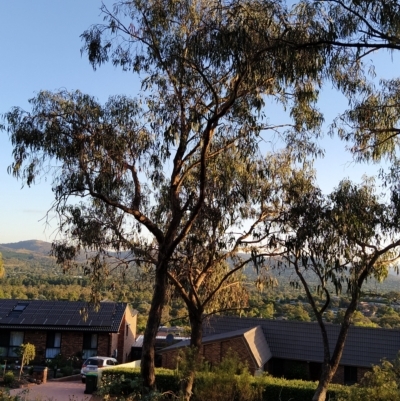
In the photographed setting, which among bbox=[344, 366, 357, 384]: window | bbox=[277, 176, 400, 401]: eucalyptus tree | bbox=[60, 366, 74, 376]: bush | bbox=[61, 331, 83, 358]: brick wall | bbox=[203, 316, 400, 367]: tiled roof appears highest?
bbox=[277, 176, 400, 401]: eucalyptus tree

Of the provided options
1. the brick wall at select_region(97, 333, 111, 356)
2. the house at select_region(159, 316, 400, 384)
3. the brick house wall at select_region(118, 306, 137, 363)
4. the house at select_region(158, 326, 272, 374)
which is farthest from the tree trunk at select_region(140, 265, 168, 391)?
the brick house wall at select_region(118, 306, 137, 363)

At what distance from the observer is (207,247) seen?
14508 millimetres

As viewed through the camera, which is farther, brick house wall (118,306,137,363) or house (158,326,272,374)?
brick house wall (118,306,137,363)

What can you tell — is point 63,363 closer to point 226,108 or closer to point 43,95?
point 43,95

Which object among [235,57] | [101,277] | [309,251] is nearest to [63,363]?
[101,277]

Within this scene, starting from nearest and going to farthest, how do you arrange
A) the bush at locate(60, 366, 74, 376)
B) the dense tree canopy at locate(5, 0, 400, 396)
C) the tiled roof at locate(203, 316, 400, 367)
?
the dense tree canopy at locate(5, 0, 400, 396) → the tiled roof at locate(203, 316, 400, 367) → the bush at locate(60, 366, 74, 376)

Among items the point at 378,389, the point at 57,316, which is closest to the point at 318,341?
the point at 57,316

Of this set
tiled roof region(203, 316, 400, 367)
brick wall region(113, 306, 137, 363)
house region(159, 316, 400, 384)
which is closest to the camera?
house region(159, 316, 400, 384)

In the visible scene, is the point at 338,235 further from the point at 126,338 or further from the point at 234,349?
the point at 126,338

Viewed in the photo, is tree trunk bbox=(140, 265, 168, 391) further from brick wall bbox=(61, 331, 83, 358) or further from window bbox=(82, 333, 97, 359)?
brick wall bbox=(61, 331, 83, 358)

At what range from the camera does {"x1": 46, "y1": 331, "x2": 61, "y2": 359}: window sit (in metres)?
27.7

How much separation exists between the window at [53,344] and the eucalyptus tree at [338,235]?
17.3 meters

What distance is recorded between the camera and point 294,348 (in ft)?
82.2

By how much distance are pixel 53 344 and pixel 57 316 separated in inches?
60.6
